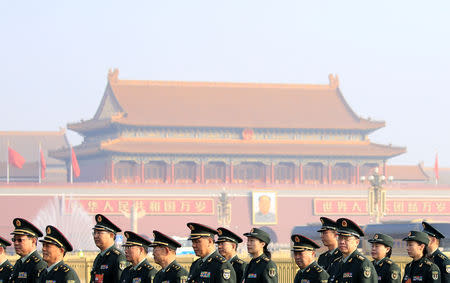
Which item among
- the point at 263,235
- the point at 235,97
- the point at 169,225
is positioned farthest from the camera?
the point at 235,97

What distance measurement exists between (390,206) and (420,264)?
165 feet

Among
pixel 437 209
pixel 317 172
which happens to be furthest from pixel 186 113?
pixel 437 209

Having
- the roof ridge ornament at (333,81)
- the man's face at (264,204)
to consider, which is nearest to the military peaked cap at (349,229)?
the man's face at (264,204)

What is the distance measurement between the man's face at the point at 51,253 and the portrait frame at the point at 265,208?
4849 cm

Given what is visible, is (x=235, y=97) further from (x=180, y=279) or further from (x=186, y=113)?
(x=180, y=279)

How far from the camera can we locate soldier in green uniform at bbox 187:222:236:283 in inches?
368

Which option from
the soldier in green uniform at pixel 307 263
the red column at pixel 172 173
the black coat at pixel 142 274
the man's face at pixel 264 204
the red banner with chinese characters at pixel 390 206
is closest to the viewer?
the soldier in green uniform at pixel 307 263

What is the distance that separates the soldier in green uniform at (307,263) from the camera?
938 cm

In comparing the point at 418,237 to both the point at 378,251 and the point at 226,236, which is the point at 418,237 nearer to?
the point at 378,251

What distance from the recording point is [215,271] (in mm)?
9344

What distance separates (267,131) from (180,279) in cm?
5319

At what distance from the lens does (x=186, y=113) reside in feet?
205

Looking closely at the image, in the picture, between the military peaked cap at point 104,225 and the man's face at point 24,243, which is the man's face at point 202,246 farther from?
the man's face at point 24,243

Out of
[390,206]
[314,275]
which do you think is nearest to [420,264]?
[314,275]
